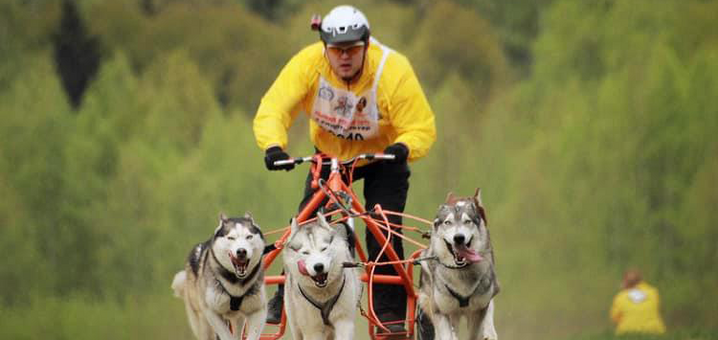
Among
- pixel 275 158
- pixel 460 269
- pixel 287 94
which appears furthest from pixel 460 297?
pixel 287 94

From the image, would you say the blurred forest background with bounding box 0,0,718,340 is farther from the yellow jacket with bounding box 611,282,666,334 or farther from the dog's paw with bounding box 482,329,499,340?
the dog's paw with bounding box 482,329,499,340

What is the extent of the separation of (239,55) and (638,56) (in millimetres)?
17781

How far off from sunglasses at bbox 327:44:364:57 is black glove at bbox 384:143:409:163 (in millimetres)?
708

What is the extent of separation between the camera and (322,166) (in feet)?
35.5

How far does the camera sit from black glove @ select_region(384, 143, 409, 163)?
10.0 metres

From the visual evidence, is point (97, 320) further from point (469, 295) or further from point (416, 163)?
point (469, 295)

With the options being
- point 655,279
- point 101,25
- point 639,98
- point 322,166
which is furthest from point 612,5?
point 322,166

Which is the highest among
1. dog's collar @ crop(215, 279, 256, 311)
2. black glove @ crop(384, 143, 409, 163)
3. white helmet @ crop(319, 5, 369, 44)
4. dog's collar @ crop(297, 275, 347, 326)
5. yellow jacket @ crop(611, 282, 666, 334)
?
white helmet @ crop(319, 5, 369, 44)

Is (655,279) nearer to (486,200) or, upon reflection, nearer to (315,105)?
(486,200)

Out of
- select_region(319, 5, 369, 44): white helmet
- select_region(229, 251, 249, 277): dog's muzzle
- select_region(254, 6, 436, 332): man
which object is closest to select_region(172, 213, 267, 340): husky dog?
select_region(229, 251, 249, 277): dog's muzzle

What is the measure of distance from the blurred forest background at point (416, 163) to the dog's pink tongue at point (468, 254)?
24530mm

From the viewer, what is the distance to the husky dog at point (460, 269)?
8.83m

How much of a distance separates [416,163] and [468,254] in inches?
1222

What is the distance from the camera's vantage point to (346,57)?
33.5ft
